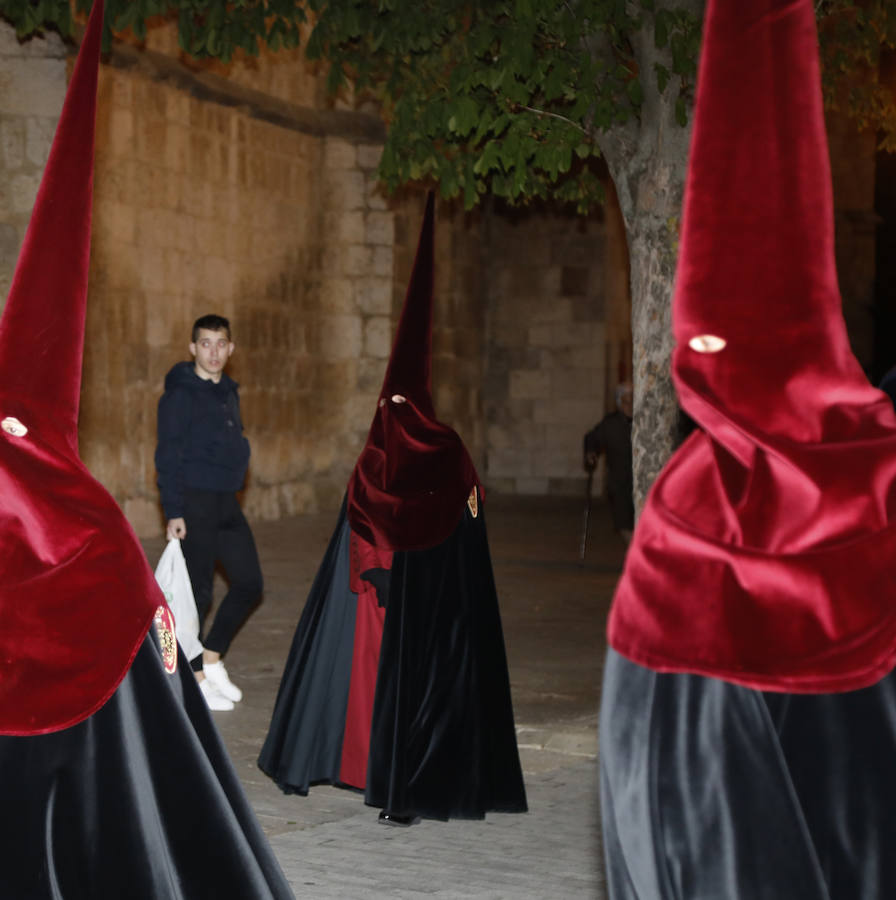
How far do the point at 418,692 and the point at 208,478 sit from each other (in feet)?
6.53

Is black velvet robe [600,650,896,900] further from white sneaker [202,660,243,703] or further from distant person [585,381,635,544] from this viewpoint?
distant person [585,381,635,544]

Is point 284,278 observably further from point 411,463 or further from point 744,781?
point 744,781

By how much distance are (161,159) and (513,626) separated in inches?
269

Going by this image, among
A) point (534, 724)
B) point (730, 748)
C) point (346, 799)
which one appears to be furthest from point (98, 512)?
point (534, 724)

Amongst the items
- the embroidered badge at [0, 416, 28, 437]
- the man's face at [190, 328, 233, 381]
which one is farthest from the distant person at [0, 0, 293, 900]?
the man's face at [190, 328, 233, 381]

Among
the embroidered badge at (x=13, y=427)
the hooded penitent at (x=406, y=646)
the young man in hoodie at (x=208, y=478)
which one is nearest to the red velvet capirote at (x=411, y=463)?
the hooded penitent at (x=406, y=646)

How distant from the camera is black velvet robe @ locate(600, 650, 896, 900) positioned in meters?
2.65

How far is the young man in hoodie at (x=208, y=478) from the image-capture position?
713 cm

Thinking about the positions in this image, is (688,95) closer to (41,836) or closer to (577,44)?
(577,44)

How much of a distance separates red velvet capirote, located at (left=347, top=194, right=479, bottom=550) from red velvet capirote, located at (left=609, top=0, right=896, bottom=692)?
9.71 ft

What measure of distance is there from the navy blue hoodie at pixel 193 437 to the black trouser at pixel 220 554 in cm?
7

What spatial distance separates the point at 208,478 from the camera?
7.18m

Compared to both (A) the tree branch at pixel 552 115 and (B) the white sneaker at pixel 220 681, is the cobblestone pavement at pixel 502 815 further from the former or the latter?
(A) the tree branch at pixel 552 115

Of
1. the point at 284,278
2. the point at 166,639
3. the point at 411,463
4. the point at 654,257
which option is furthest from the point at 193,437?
the point at 284,278
